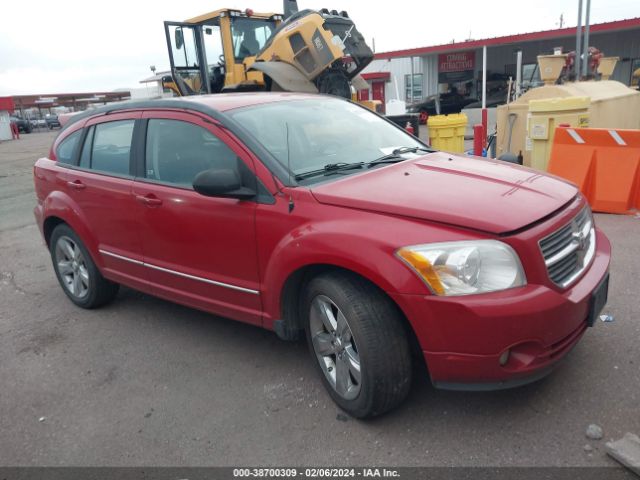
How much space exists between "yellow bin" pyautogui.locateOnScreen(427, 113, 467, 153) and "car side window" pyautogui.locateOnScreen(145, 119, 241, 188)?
7545mm

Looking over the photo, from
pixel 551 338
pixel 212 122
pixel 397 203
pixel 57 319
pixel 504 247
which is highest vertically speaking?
pixel 212 122

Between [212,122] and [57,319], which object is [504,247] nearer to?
[212,122]

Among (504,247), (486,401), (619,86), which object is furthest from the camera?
(619,86)

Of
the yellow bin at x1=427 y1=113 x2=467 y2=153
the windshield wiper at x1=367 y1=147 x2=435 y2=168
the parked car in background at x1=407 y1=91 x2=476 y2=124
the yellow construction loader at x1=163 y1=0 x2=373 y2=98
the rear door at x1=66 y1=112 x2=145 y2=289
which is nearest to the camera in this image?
the windshield wiper at x1=367 y1=147 x2=435 y2=168

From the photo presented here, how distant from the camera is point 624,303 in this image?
4000 millimetres

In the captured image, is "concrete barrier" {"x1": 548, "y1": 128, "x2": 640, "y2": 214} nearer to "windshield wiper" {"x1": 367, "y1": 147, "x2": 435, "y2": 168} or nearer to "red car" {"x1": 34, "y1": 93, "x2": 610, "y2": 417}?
"red car" {"x1": 34, "y1": 93, "x2": 610, "y2": 417}

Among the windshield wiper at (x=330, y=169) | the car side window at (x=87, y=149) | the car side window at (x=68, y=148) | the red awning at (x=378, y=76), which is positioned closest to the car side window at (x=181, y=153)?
the windshield wiper at (x=330, y=169)

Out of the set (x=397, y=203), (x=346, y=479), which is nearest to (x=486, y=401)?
(x=346, y=479)

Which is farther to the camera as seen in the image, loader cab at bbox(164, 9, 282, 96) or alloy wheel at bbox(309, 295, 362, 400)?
loader cab at bbox(164, 9, 282, 96)

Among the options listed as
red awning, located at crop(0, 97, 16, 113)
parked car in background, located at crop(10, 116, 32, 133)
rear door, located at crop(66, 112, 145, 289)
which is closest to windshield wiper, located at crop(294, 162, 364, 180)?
rear door, located at crop(66, 112, 145, 289)

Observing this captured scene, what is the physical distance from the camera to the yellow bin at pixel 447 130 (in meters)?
10.3

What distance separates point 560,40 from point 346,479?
Answer: 26.9m

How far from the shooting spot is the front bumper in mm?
2396

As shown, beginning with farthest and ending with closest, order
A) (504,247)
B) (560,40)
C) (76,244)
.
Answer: (560,40) → (76,244) → (504,247)
